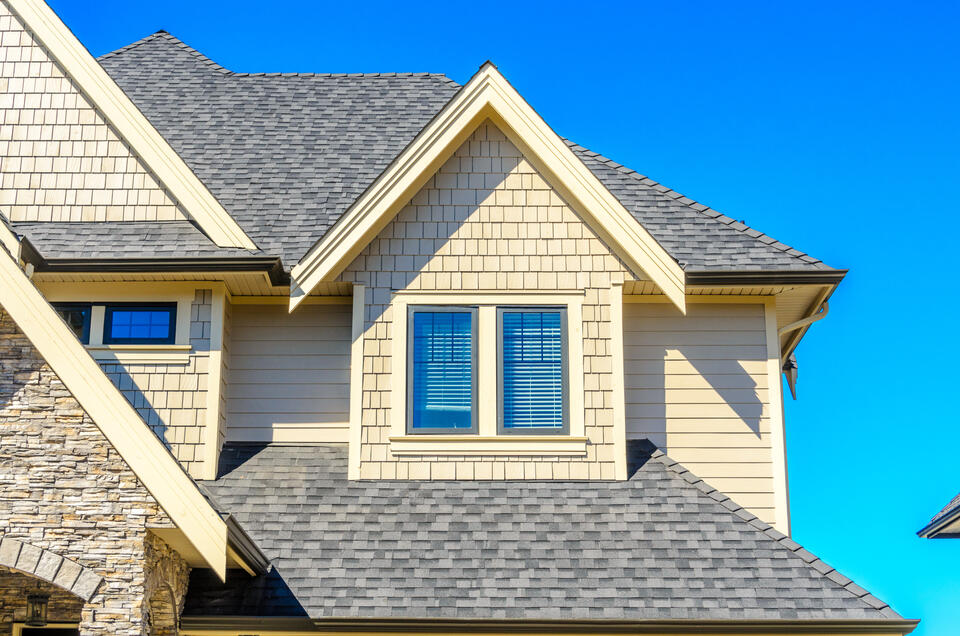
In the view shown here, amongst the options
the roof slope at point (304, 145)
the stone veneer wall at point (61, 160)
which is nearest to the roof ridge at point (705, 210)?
the roof slope at point (304, 145)

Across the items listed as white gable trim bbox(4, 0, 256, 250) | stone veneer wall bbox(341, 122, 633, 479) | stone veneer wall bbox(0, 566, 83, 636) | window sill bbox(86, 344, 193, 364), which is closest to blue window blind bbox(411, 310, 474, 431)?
stone veneer wall bbox(341, 122, 633, 479)

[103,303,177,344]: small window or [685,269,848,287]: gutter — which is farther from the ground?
[685,269,848,287]: gutter

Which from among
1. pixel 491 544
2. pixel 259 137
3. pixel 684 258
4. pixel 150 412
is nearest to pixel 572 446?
pixel 491 544

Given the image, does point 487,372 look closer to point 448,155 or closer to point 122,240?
point 448,155

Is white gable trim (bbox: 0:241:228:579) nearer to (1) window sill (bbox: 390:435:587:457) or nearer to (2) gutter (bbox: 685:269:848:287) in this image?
(1) window sill (bbox: 390:435:587:457)

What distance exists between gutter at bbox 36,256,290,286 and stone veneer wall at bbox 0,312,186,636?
2680 mm

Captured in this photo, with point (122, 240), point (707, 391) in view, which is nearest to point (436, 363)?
point (707, 391)

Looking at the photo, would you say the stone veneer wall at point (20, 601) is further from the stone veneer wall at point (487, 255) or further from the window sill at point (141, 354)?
the stone veneer wall at point (487, 255)

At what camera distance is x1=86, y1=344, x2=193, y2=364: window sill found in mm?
12734

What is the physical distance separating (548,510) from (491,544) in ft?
2.73

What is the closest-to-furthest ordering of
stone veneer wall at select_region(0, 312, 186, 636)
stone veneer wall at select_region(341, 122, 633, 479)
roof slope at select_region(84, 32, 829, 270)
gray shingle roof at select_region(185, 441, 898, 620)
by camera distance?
stone veneer wall at select_region(0, 312, 186, 636), gray shingle roof at select_region(185, 441, 898, 620), stone veneer wall at select_region(341, 122, 633, 479), roof slope at select_region(84, 32, 829, 270)

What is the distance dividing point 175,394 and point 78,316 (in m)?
1.39

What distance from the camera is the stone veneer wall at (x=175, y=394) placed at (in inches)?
494

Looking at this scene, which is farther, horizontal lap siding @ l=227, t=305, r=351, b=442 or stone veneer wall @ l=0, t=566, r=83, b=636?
horizontal lap siding @ l=227, t=305, r=351, b=442
